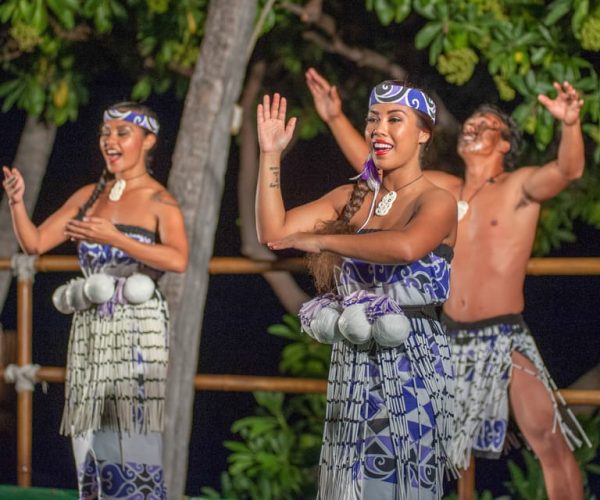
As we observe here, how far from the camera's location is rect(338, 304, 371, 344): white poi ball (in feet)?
8.10

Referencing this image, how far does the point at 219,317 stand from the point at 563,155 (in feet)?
7.46

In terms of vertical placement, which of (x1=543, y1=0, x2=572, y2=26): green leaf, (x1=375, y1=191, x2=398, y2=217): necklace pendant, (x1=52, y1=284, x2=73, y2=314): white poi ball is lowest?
(x1=52, y1=284, x2=73, y2=314): white poi ball

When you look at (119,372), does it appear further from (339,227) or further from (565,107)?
(565,107)

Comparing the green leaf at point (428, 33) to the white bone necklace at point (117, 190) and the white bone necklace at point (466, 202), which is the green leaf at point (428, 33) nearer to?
the white bone necklace at point (466, 202)

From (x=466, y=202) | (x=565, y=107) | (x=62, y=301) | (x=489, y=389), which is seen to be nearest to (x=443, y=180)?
(x=466, y=202)

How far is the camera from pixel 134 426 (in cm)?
337

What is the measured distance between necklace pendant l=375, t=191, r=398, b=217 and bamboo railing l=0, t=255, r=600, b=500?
3.24ft

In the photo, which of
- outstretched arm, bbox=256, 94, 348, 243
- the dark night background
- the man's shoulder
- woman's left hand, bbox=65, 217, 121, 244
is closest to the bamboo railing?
the man's shoulder

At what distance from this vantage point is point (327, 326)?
99.1 inches

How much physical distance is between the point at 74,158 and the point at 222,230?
0.76 m

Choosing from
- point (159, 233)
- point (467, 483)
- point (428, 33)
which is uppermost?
point (428, 33)

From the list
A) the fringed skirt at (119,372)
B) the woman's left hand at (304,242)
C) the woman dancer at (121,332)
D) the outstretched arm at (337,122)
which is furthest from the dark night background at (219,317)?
the woman's left hand at (304,242)

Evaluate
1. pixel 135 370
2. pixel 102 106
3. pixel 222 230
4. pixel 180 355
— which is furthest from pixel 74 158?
pixel 135 370

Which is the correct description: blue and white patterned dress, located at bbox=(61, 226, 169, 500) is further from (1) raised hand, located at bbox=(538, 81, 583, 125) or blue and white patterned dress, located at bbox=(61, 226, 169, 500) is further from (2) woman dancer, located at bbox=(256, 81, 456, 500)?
(1) raised hand, located at bbox=(538, 81, 583, 125)
